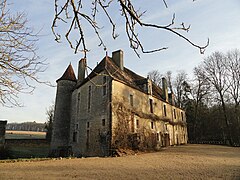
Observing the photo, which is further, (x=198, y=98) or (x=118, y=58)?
(x=198, y=98)

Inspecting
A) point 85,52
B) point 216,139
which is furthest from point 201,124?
point 85,52

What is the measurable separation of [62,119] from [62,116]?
1.16 feet

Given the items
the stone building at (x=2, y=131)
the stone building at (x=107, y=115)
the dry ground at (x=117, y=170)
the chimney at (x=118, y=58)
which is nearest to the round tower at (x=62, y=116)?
the stone building at (x=107, y=115)

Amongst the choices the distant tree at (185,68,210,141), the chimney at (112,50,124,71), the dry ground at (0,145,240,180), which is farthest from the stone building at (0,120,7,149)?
the distant tree at (185,68,210,141)

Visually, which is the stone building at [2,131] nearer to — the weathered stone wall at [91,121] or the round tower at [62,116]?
the round tower at [62,116]

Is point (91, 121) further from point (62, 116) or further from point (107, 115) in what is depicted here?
point (62, 116)

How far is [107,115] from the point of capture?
1477 centimetres

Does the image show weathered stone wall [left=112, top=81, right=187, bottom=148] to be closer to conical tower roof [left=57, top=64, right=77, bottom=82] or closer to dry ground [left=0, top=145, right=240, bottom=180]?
dry ground [left=0, top=145, right=240, bottom=180]

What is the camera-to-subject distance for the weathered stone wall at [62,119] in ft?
65.2

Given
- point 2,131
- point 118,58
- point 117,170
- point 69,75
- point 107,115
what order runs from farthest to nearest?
point 69,75, point 118,58, point 2,131, point 107,115, point 117,170

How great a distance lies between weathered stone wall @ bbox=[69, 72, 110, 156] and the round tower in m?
1.02

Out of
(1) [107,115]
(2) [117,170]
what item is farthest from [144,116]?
(2) [117,170]

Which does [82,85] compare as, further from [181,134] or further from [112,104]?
[181,134]

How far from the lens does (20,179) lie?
19.1 ft
